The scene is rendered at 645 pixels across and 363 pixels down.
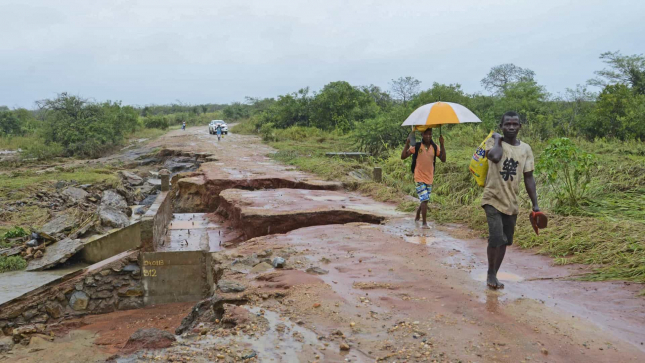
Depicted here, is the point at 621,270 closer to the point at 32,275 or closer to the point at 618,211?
the point at 618,211

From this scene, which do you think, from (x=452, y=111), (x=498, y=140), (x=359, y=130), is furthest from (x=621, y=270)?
(x=359, y=130)

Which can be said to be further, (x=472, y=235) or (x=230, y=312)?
(x=472, y=235)

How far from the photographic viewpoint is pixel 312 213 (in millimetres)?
7965

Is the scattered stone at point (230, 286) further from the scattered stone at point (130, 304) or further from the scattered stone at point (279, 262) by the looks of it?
the scattered stone at point (130, 304)

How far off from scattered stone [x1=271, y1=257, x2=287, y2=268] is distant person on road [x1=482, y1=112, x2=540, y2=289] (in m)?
2.22

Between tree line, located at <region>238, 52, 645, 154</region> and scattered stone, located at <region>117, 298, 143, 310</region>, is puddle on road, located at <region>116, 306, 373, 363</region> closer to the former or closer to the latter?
Result: scattered stone, located at <region>117, 298, 143, 310</region>

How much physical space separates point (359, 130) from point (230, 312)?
608 inches

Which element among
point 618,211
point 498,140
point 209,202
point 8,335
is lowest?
point 8,335

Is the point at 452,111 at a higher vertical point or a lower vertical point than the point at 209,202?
higher

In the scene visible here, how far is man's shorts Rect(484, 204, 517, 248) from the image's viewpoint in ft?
14.2

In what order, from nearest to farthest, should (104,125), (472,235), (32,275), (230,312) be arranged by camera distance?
(230,312), (472,235), (32,275), (104,125)

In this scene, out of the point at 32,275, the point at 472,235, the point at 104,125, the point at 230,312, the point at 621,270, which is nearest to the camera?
the point at 230,312

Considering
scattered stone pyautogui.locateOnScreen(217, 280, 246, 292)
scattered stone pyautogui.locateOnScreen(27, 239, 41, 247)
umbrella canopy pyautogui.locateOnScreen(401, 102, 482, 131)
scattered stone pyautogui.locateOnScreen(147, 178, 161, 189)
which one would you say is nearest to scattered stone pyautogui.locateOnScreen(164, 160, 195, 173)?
scattered stone pyautogui.locateOnScreen(147, 178, 161, 189)

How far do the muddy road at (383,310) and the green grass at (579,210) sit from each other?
1.01 ft
